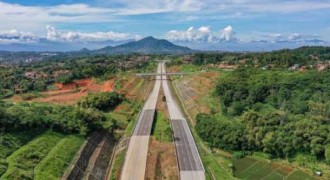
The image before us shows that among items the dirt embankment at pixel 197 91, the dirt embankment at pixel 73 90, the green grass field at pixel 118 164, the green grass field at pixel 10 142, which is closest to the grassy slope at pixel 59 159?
the green grass field at pixel 10 142

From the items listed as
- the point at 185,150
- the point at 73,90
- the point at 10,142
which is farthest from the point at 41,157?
the point at 73,90

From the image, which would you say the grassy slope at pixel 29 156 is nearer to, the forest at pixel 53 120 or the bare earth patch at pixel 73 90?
the forest at pixel 53 120

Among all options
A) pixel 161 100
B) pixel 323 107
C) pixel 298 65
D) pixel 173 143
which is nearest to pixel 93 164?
pixel 173 143

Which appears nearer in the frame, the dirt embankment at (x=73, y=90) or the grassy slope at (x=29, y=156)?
the grassy slope at (x=29, y=156)

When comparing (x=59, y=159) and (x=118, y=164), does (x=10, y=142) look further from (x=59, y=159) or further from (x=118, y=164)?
(x=118, y=164)

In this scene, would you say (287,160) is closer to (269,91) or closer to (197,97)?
(269,91)
